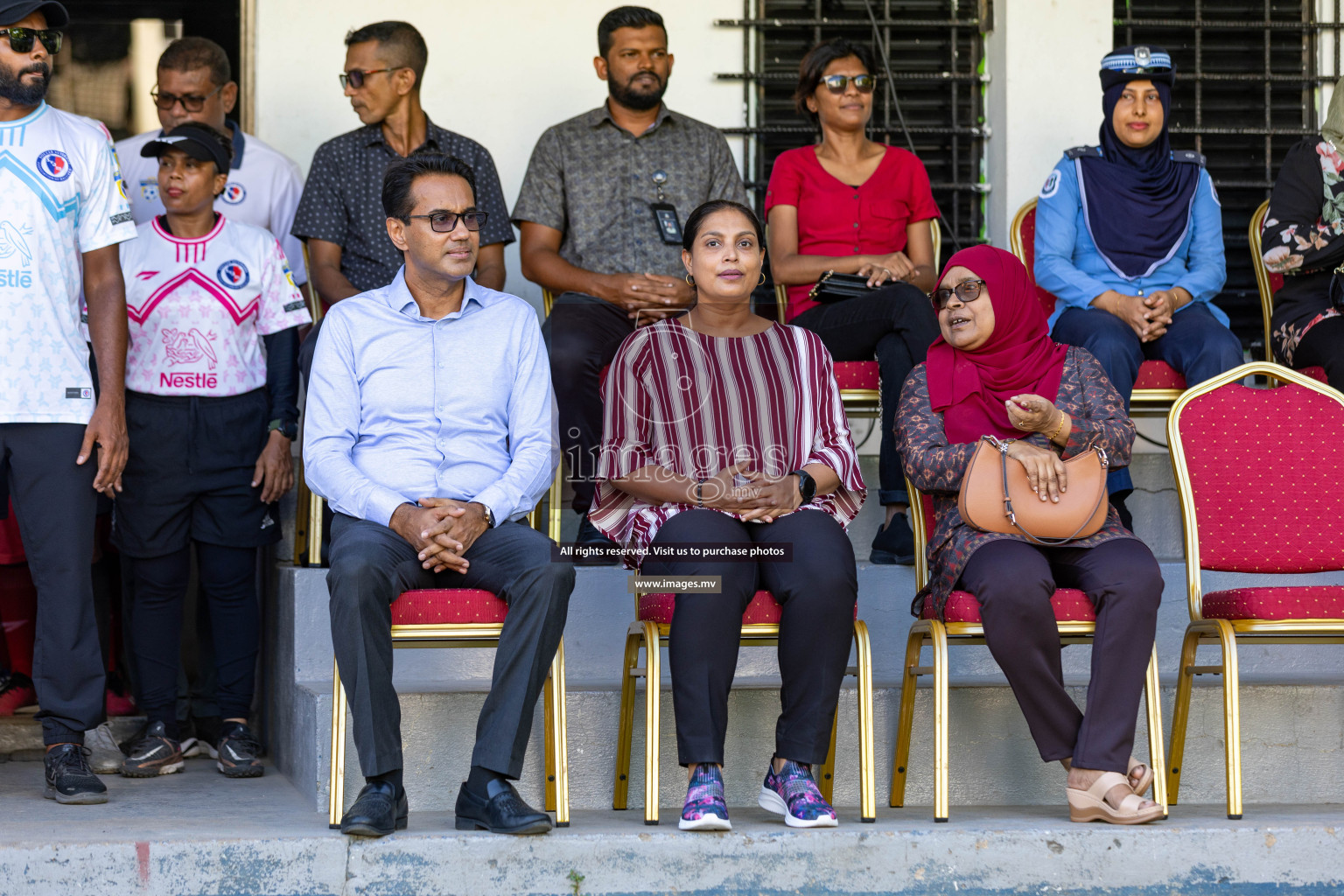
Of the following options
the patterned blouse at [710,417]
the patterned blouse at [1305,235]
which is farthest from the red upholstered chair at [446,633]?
the patterned blouse at [1305,235]

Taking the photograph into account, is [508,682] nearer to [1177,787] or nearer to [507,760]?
[507,760]

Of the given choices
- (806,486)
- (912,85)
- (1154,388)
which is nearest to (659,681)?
(806,486)

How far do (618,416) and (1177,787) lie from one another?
165cm

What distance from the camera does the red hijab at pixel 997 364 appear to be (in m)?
3.51

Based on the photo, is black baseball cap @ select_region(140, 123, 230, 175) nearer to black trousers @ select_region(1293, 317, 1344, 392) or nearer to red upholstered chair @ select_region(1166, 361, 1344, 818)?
red upholstered chair @ select_region(1166, 361, 1344, 818)

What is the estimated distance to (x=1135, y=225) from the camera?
14.9ft

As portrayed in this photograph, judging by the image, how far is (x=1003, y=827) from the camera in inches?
122

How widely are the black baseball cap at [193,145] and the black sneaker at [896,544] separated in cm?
216

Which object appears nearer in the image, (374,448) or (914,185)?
(374,448)

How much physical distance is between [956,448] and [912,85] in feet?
8.49

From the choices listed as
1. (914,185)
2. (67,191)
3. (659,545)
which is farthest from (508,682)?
(914,185)

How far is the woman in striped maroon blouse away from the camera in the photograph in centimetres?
311

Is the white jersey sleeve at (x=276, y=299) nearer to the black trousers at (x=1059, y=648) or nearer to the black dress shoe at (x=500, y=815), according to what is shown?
the black dress shoe at (x=500, y=815)

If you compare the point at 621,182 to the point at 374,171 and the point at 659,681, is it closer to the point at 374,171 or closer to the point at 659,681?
the point at 374,171
